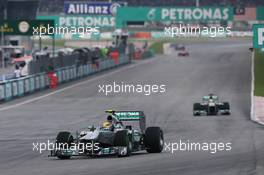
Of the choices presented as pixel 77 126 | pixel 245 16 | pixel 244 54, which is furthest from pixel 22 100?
pixel 244 54

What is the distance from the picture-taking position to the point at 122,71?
7712 cm

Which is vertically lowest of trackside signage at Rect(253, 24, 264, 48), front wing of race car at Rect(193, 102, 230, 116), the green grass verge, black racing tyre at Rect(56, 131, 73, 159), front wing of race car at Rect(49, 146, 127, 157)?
the green grass verge

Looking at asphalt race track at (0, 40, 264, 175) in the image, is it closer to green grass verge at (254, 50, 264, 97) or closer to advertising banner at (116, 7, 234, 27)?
green grass verge at (254, 50, 264, 97)

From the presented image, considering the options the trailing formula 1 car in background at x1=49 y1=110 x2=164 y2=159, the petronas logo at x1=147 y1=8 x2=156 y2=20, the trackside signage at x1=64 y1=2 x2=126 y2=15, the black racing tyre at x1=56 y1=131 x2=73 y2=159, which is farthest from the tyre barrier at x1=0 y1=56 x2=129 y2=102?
the black racing tyre at x1=56 y1=131 x2=73 y2=159

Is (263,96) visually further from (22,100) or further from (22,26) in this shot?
(22,26)

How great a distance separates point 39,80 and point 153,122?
22.1 meters

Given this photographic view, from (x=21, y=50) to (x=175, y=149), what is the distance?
66.1m

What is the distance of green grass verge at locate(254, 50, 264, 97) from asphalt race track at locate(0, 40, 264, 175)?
0.74 meters

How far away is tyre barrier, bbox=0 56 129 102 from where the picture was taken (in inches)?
1922

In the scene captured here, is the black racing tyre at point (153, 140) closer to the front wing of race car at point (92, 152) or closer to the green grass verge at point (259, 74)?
the front wing of race car at point (92, 152)

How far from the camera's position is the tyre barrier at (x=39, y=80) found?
48.8 meters

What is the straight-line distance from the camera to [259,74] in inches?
2655

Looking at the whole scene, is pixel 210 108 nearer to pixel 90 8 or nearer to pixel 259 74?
pixel 259 74

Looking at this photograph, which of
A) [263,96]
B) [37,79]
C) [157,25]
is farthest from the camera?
[157,25]
